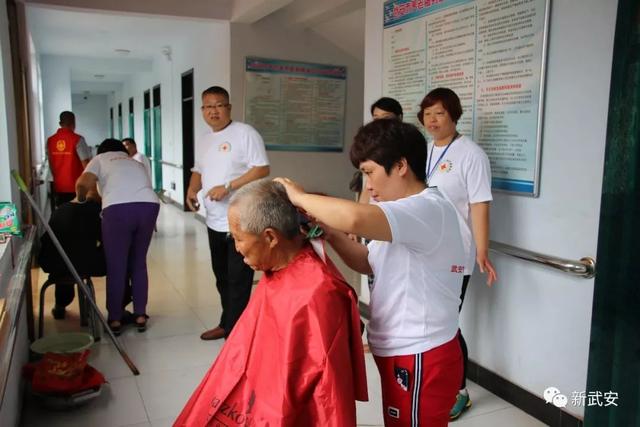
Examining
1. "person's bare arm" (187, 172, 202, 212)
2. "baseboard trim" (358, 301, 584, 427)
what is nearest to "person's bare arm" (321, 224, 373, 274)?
"baseboard trim" (358, 301, 584, 427)

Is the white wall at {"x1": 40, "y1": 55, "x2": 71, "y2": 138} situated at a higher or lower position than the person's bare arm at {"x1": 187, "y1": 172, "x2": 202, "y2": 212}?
higher

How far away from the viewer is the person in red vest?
5539 mm

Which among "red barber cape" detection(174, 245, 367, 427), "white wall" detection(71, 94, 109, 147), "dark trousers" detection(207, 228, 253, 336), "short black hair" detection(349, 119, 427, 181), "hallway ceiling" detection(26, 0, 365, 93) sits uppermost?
"hallway ceiling" detection(26, 0, 365, 93)

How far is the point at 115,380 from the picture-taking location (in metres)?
2.79

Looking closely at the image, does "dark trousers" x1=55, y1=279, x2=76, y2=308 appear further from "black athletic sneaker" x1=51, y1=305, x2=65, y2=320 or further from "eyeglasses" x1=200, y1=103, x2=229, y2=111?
"eyeglasses" x1=200, y1=103, x2=229, y2=111

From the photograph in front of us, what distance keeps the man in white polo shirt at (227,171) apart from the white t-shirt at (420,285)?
1.69m

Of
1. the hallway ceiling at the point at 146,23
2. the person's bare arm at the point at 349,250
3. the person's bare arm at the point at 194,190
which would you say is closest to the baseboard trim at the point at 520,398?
the person's bare arm at the point at 349,250

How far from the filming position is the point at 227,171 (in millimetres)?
3117

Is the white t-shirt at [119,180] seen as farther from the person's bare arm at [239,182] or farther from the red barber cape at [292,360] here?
the red barber cape at [292,360]

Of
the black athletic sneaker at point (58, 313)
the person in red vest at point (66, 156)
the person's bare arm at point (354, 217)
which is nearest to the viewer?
the person's bare arm at point (354, 217)

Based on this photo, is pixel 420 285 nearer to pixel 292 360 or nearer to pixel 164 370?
pixel 292 360

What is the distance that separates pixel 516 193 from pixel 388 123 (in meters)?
1.35

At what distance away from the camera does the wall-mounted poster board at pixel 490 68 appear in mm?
2328

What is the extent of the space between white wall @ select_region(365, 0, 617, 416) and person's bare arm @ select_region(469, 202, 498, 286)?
0.21 meters
